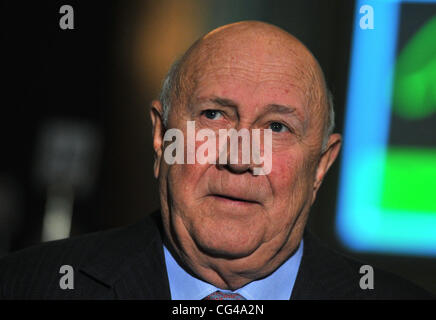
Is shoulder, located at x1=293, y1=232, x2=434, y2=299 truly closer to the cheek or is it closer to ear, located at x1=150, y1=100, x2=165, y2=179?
the cheek

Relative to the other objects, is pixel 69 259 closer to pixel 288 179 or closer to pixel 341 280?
pixel 288 179

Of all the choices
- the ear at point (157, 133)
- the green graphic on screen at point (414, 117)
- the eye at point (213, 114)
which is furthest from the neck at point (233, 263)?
the green graphic on screen at point (414, 117)

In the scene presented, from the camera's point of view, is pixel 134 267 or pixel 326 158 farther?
pixel 326 158

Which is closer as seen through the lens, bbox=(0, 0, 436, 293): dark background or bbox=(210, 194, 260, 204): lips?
bbox=(210, 194, 260, 204): lips

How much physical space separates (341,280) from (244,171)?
1.77ft

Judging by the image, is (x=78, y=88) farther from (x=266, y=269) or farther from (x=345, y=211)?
(x=266, y=269)

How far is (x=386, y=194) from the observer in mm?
4258

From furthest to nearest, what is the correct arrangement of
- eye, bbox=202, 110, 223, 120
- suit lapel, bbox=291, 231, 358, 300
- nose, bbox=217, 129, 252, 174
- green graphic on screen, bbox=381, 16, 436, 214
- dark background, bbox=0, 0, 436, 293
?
dark background, bbox=0, 0, 436, 293, green graphic on screen, bbox=381, 16, 436, 214, suit lapel, bbox=291, 231, 358, 300, eye, bbox=202, 110, 223, 120, nose, bbox=217, 129, 252, 174

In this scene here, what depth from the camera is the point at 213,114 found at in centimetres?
185

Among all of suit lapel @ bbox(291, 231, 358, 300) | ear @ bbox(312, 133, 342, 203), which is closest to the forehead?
ear @ bbox(312, 133, 342, 203)

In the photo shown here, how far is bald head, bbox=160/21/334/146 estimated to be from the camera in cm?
184

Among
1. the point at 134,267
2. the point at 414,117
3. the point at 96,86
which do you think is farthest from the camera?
the point at 96,86

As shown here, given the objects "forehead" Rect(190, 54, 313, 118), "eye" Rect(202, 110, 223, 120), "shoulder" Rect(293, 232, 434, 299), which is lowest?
"shoulder" Rect(293, 232, 434, 299)

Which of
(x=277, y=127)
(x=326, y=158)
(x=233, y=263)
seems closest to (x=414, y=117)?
(x=326, y=158)
